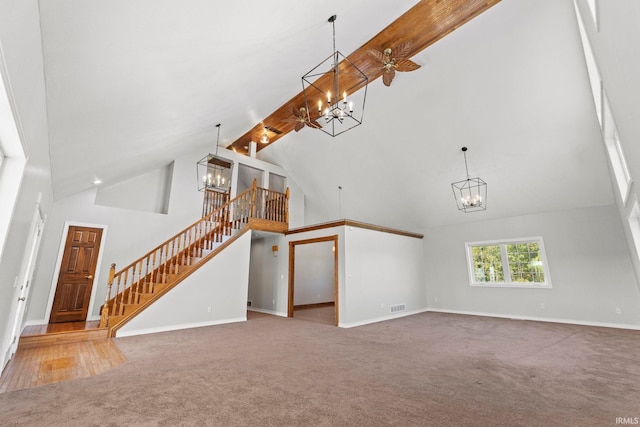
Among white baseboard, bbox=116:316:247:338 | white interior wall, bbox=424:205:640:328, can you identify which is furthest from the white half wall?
white interior wall, bbox=424:205:640:328

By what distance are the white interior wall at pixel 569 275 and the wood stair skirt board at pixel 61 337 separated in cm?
854

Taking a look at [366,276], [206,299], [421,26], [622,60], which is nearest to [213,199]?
[206,299]

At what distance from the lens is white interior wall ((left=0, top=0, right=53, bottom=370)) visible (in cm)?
128

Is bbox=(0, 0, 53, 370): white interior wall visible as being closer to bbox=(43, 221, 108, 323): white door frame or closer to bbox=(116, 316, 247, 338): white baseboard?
bbox=(116, 316, 247, 338): white baseboard

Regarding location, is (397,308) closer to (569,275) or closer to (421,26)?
(569,275)

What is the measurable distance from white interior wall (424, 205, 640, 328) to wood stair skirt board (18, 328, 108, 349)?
854cm

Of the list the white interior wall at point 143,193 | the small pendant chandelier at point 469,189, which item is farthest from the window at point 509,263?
the white interior wall at point 143,193

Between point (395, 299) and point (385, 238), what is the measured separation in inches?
66.2

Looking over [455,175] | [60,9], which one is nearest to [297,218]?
[455,175]

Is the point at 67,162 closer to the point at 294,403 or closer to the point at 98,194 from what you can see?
the point at 98,194

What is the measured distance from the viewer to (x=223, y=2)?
226 centimetres

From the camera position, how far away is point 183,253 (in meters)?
6.30

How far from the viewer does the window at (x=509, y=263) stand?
6.99 meters

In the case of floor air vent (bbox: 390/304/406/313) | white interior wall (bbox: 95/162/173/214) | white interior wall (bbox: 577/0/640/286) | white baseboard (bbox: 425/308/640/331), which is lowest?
white baseboard (bbox: 425/308/640/331)
